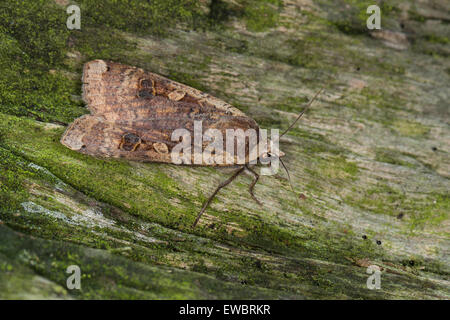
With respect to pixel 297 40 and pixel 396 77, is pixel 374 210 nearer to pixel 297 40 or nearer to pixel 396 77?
pixel 396 77

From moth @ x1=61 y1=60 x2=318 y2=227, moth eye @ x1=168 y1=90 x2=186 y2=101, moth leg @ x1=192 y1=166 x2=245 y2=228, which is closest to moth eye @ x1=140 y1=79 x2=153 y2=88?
moth @ x1=61 y1=60 x2=318 y2=227

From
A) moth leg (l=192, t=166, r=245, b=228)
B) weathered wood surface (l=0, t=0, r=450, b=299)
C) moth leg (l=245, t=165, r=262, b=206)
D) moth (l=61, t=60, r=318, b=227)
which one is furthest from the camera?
moth leg (l=245, t=165, r=262, b=206)

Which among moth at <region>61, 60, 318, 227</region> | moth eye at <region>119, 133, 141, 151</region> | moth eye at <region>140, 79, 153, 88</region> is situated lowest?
moth eye at <region>119, 133, 141, 151</region>

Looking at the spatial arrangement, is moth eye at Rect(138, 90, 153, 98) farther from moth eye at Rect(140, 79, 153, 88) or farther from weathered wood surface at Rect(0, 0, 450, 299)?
weathered wood surface at Rect(0, 0, 450, 299)

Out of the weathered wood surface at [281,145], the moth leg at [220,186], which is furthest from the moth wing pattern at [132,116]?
the moth leg at [220,186]

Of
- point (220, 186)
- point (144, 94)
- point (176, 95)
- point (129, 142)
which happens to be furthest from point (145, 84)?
point (220, 186)

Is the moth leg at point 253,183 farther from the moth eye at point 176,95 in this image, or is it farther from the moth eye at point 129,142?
the moth eye at point 129,142
